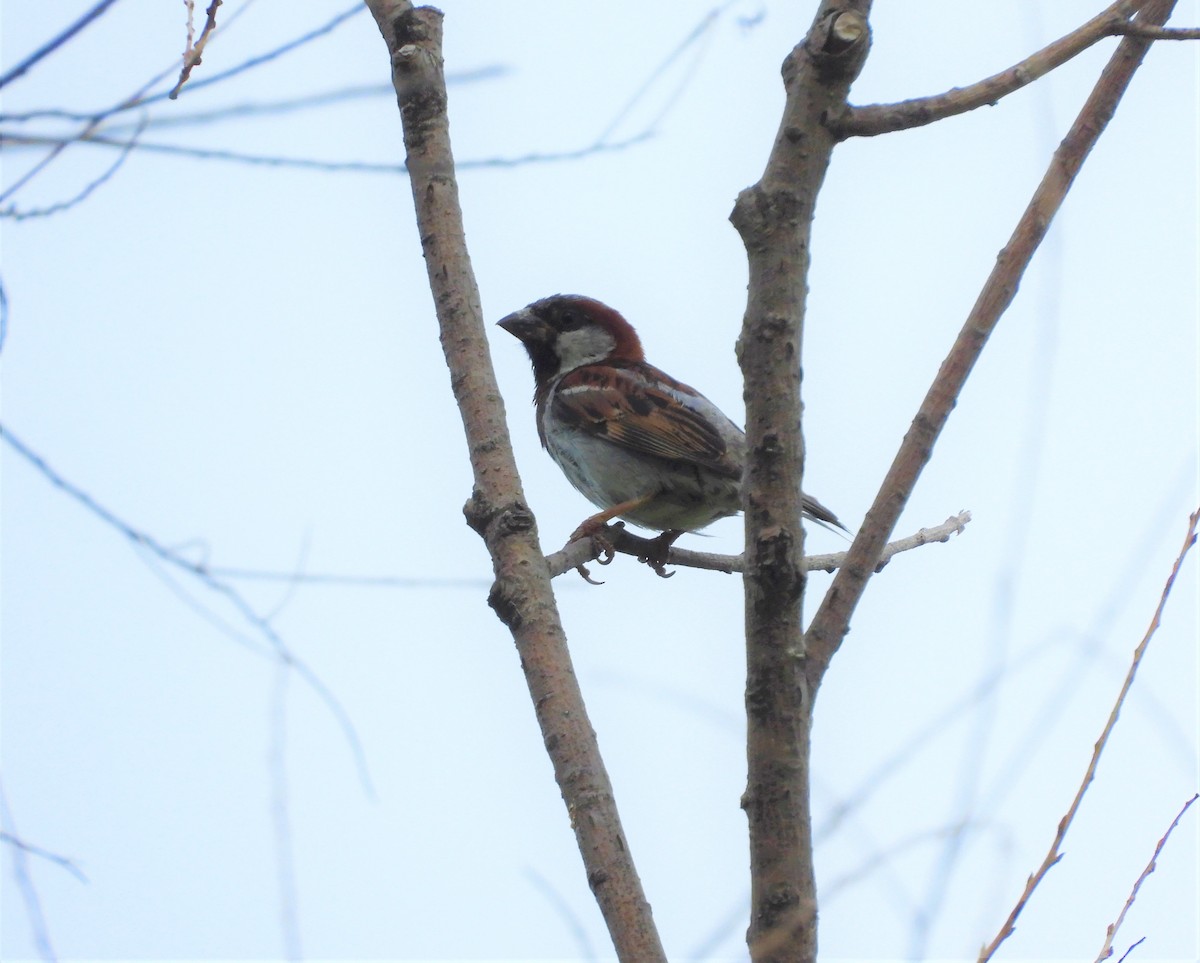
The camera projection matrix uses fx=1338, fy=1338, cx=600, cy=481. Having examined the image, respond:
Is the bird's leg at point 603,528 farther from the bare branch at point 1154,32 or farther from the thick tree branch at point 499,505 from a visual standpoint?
the bare branch at point 1154,32

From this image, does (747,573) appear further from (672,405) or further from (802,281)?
(672,405)

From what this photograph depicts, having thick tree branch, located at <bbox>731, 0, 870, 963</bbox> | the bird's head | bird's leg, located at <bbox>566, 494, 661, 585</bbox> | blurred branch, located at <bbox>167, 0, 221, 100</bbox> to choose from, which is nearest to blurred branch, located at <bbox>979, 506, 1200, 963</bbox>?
thick tree branch, located at <bbox>731, 0, 870, 963</bbox>

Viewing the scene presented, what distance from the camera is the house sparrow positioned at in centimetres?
597

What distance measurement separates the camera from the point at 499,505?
296cm

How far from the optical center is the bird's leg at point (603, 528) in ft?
17.4

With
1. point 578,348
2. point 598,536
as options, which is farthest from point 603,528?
A: point 578,348

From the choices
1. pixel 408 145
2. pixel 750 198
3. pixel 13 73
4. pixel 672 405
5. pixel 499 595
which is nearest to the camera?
pixel 13 73

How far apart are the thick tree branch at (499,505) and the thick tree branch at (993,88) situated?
47.1 inches

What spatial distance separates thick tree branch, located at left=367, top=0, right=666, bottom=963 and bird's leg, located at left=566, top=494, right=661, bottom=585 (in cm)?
210

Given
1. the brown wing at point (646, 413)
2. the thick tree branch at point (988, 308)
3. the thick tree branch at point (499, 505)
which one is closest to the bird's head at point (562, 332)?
the brown wing at point (646, 413)

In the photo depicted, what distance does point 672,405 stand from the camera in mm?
6402

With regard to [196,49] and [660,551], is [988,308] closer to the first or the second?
[196,49]

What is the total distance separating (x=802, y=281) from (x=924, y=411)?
49 cm

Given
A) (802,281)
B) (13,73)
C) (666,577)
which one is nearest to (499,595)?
(802,281)
